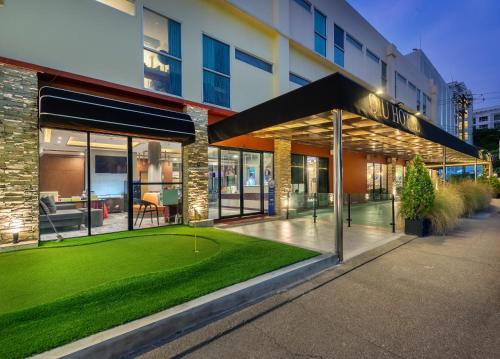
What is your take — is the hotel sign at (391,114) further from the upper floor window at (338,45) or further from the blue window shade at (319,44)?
the upper floor window at (338,45)

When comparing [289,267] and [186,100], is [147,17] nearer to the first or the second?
[186,100]

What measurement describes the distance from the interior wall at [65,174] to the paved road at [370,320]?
646 cm

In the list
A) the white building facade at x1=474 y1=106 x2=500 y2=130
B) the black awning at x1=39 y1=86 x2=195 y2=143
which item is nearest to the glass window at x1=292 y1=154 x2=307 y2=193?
the black awning at x1=39 y1=86 x2=195 y2=143

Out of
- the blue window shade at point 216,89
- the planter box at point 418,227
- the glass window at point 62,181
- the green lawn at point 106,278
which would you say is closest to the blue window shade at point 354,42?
the blue window shade at point 216,89

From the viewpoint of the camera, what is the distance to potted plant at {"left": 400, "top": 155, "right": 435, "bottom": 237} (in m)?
7.84

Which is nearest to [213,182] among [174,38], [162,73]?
Result: [162,73]

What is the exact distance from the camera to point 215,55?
9820 millimetres

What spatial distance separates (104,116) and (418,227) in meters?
9.01

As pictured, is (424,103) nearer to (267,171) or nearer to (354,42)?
(354,42)

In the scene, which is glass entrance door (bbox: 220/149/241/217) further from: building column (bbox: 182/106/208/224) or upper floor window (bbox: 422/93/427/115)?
upper floor window (bbox: 422/93/427/115)

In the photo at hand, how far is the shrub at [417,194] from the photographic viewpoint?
26.0ft

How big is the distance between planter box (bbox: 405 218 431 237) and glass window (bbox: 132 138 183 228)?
715 centimetres

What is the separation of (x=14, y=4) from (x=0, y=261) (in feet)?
18.1

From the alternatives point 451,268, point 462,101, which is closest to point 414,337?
point 451,268
